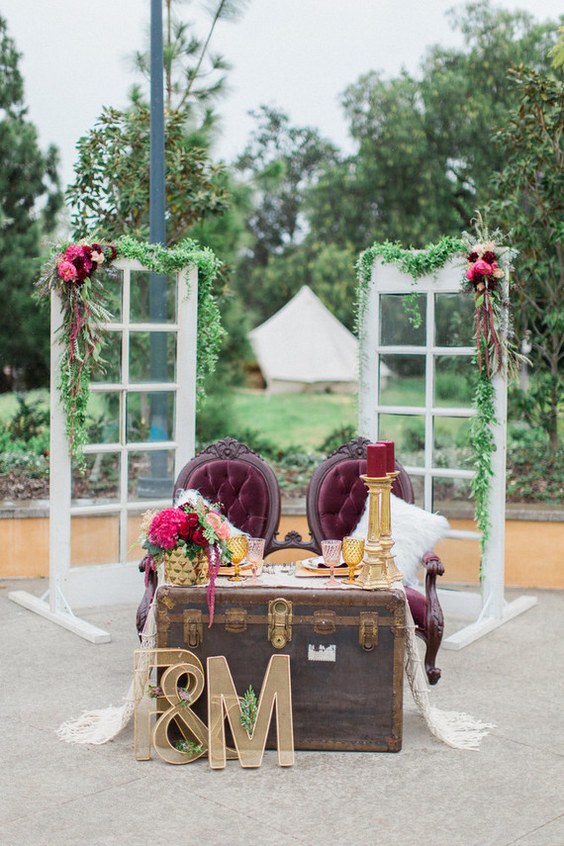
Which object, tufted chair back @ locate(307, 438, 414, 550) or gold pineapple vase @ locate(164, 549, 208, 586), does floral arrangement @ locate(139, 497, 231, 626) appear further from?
tufted chair back @ locate(307, 438, 414, 550)

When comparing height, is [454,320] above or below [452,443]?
above

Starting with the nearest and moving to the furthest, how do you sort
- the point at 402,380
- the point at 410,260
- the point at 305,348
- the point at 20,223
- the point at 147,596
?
1. the point at 147,596
2. the point at 410,260
3. the point at 402,380
4. the point at 20,223
5. the point at 305,348

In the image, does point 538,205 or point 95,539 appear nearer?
point 95,539

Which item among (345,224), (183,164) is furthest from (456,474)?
(345,224)

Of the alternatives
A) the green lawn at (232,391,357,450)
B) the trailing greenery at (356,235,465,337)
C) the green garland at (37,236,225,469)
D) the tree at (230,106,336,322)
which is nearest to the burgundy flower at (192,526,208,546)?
the green garland at (37,236,225,469)

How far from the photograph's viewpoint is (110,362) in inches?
244

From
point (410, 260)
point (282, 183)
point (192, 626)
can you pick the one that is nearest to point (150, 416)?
point (410, 260)

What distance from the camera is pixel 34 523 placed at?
723 centimetres

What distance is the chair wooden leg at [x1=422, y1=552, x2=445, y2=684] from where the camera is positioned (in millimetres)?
4859

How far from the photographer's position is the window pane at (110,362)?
20.1ft

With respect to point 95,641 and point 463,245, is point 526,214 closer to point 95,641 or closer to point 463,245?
point 463,245

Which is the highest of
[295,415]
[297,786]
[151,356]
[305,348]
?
[305,348]

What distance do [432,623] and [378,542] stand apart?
79 cm

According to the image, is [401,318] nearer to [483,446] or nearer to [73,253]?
[483,446]
